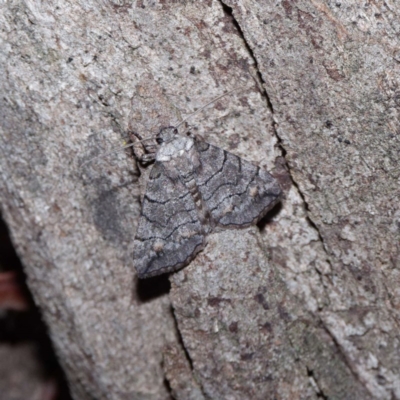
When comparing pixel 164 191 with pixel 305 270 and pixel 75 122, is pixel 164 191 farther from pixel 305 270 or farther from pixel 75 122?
pixel 305 270

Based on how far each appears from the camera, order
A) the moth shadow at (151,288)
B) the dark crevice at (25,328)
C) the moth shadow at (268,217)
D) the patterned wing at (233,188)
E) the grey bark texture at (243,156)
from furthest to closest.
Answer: the dark crevice at (25,328) < the moth shadow at (151,288) < the moth shadow at (268,217) < the patterned wing at (233,188) < the grey bark texture at (243,156)

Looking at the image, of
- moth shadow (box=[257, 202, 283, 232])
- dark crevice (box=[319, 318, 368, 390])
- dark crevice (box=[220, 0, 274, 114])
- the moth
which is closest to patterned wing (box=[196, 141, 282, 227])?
the moth

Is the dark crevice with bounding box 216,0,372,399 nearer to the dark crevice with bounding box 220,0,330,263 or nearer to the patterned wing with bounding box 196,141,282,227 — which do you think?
the dark crevice with bounding box 220,0,330,263

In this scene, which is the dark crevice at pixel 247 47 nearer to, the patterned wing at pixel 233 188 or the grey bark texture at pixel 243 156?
the grey bark texture at pixel 243 156

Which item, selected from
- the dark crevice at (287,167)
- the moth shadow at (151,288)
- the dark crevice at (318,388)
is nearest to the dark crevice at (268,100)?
the dark crevice at (287,167)

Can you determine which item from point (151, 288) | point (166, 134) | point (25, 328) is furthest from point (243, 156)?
point (25, 328)

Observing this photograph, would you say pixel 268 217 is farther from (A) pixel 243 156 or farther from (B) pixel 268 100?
(B) pixel 268 100

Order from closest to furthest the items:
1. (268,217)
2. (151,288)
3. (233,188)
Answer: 1. (268,217)
2. (233,188)
3. (151,288)
